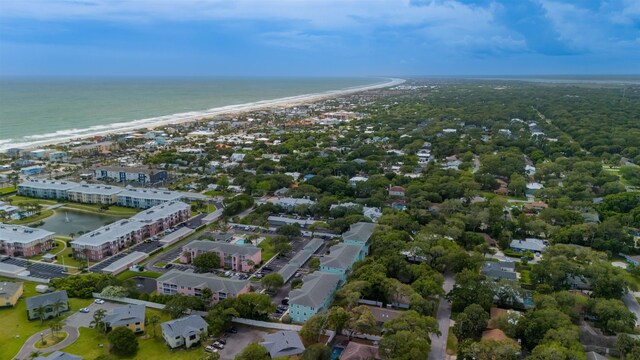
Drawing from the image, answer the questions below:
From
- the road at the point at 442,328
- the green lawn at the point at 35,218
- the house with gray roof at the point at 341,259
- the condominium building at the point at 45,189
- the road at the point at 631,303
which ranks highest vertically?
the condominium building at the point at 45,189

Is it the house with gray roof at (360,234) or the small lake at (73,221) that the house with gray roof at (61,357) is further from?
the small lake at (73,221)

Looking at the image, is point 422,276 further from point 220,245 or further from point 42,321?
point 42,321

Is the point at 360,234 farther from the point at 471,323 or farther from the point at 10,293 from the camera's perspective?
the point at 10,293

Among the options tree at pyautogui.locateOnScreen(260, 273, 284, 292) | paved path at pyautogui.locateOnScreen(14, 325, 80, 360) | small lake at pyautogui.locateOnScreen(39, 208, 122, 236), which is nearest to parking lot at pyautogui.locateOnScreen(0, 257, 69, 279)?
small lake at pyautogui.locateOnScreen(39, 208, 122, 236)

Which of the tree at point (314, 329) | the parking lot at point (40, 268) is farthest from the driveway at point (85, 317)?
the tree at point (314, 329)

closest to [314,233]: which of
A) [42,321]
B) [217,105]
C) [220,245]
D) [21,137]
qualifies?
[220,245]

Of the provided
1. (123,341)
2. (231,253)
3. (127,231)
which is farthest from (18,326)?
(231,253)

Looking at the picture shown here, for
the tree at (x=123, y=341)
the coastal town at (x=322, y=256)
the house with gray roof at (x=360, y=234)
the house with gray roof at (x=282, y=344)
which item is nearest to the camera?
the house with gray roof at (x=282, y=344)

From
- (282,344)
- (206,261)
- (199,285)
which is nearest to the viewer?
(282,344)
